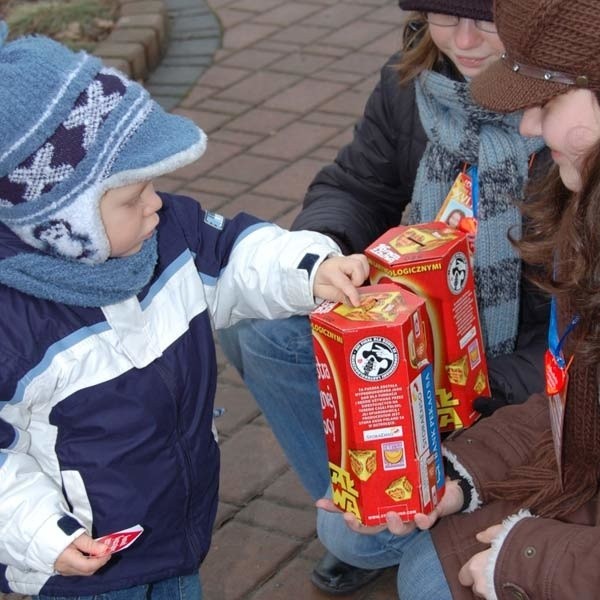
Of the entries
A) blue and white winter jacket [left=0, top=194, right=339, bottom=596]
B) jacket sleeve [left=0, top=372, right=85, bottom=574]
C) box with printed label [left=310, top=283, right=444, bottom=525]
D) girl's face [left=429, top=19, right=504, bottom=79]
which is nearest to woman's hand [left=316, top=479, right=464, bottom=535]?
box with printed label [left=310, top=283, right=444, bottom=525]

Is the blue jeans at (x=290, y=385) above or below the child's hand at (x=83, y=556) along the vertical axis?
below

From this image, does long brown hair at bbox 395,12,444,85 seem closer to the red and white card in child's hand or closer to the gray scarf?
the gray scarf

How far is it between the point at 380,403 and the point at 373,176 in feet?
3.29

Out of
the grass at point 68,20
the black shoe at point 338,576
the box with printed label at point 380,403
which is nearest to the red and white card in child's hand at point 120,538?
the box with printed label at point 380,403

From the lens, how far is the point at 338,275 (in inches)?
84.4

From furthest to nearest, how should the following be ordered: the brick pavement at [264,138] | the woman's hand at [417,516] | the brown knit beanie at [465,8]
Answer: the brick pavement at [264,138] < the brown knit beanie at [465,8] < the woman's hand at [417,516]

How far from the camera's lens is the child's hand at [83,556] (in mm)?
1963

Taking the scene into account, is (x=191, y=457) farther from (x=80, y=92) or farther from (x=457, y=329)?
(x=80, y=92)

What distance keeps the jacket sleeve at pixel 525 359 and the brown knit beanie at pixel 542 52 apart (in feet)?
2.42

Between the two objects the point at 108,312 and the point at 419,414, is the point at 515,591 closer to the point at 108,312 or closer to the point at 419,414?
the point at 419,414

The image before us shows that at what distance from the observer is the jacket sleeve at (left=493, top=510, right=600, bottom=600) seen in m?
1.93

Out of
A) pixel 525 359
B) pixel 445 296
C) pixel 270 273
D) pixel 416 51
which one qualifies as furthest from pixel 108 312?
pixel 416 51

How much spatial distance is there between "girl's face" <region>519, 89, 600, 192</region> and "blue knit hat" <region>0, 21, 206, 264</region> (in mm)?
589

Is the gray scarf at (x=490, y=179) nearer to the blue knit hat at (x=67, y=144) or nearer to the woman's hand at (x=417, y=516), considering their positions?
the woman's hand at (x=417, y=516)
